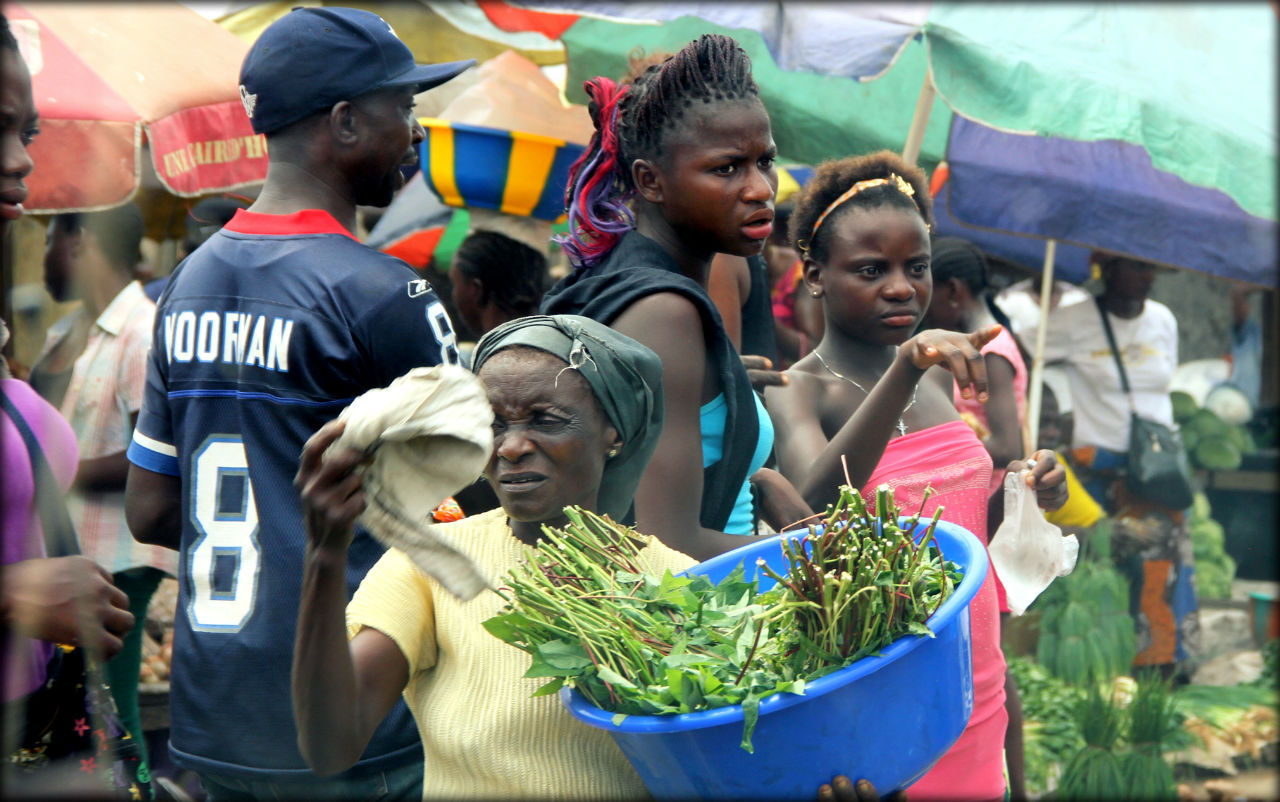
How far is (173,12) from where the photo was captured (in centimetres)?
497

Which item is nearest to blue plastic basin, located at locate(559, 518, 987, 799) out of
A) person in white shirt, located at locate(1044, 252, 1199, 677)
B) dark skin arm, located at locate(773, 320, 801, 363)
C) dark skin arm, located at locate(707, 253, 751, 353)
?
dark skin arm, located at locate(707, 253, 751, 353)

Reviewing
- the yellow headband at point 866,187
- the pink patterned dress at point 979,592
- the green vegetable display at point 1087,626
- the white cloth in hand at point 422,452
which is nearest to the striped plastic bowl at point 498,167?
the yellow headband at point 866,187

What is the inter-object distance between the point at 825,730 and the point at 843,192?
1.75 m

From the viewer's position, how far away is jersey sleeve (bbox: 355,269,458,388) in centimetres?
221

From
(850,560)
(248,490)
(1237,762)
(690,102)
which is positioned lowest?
(1237,762)

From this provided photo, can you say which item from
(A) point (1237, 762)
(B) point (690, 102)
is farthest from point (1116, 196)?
(B) point (690, 102)

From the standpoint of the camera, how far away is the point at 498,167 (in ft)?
15.2

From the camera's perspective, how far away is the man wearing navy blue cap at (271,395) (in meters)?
2.17

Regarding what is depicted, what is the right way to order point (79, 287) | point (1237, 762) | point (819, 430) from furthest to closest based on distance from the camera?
point (1237, 762) < point (79, 287) < point (819, 430)

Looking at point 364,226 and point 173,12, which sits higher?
point 173,12

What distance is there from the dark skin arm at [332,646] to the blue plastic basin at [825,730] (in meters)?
0.29

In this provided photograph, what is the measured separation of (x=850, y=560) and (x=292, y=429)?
3.72ft

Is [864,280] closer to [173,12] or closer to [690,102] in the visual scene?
[690,102]

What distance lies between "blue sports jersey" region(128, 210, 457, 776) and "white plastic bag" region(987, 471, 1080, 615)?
1.26 meters
